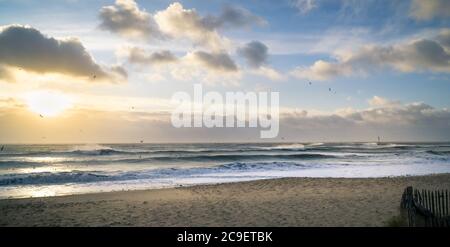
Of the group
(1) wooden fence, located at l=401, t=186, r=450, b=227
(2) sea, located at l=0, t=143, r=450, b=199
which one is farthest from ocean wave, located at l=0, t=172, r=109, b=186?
(1) wooden fence, located at l=401, t=186, r=450, b=227

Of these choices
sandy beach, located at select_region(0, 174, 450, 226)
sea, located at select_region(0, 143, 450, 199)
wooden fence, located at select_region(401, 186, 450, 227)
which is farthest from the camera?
sea, located at select_region(0, 143, 450, 199)

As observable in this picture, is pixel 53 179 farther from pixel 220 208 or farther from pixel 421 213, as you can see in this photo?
pixel 421 213

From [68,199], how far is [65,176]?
1267cm

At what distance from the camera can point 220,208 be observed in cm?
1359

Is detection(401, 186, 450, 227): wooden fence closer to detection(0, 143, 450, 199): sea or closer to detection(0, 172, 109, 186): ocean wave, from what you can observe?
detection(0, 143, 450, 199): sea

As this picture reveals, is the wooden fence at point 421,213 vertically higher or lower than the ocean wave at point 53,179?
higher

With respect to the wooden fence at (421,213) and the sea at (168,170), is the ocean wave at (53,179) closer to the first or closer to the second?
the sea at (168,170)

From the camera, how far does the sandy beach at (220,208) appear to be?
1155 centimetres

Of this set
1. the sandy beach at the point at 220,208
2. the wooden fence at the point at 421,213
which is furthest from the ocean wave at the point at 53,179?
the wooden fence at the point at 421,213

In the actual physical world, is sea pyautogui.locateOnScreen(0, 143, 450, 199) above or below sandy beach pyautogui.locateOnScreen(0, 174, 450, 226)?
below

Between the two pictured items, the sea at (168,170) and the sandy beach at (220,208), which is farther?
the sea at (168,170)

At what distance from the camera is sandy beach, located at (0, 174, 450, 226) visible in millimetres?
11547
